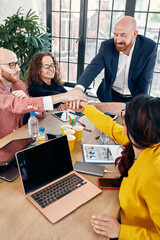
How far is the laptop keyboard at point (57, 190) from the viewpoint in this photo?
3.27 ft

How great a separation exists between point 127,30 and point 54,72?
38.6 inches

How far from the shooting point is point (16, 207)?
37.4 inches

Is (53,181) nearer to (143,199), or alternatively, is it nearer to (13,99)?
(143,199)

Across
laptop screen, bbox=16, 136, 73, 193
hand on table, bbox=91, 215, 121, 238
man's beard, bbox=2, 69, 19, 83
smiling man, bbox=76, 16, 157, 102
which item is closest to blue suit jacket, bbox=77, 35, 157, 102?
smiling man, bbox=76, 16, 157, 102

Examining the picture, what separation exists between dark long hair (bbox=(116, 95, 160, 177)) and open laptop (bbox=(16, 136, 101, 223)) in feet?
1.17

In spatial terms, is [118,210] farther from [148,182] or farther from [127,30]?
[127,30]

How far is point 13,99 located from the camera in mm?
1636

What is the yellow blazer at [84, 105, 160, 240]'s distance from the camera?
2.71 ft

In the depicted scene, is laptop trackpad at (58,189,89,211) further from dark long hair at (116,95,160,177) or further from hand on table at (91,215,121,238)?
dark long hair at (116,95,160,177)

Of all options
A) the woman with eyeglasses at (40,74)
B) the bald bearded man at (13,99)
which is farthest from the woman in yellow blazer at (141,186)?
the woman with eyeglasses at (40,74)

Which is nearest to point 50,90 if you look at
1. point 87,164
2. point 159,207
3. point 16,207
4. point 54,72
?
point 54,72

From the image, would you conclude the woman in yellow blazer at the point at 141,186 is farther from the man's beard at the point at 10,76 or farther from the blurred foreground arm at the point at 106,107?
the man's beard at the point at 10,76

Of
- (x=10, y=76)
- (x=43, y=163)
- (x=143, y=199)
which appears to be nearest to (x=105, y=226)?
(x=143, y=199)

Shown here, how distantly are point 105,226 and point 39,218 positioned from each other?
0.92 feet
